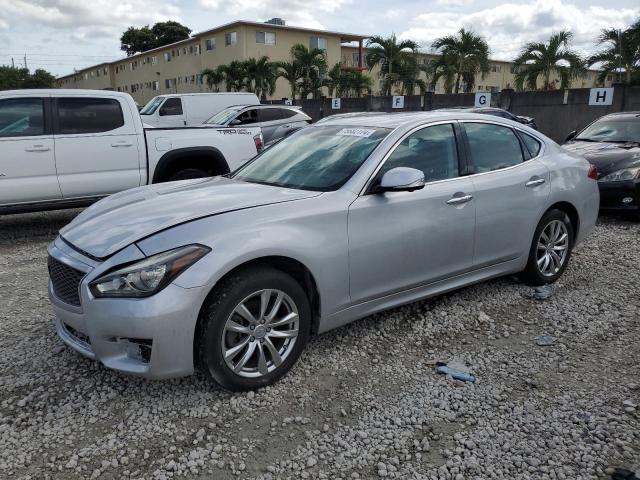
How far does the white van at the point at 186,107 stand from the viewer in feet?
59.2

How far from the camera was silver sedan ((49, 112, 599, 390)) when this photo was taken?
2.93 metres

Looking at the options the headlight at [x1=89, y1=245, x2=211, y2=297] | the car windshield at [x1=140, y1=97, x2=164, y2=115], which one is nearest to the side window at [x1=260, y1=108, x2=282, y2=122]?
the car windshield at [x1=140, y1=97, x2=164, y2=115]

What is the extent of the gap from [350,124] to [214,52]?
46366 millimetres

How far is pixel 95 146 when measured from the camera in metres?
7.00

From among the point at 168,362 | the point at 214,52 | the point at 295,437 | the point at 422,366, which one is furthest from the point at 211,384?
the point at 214,52

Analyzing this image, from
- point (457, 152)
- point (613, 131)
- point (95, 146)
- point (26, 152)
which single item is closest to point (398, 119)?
point (457, 152)

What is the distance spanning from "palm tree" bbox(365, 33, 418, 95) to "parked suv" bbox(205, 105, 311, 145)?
18.2 metres

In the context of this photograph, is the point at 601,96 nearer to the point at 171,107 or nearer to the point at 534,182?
the point at 171,107

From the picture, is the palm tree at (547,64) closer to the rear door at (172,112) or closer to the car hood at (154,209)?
the rear door at (172,112)

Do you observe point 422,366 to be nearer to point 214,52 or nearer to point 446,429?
point 446,429

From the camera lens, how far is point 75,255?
10.6 feet

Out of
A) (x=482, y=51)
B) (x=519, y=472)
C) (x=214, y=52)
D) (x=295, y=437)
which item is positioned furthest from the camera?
(x=214, y=52)

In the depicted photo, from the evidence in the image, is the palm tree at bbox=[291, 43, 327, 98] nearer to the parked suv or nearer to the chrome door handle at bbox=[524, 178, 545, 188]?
the parked suv

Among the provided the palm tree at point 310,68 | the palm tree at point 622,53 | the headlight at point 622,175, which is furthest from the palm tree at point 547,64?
the headlight at point 622,175
